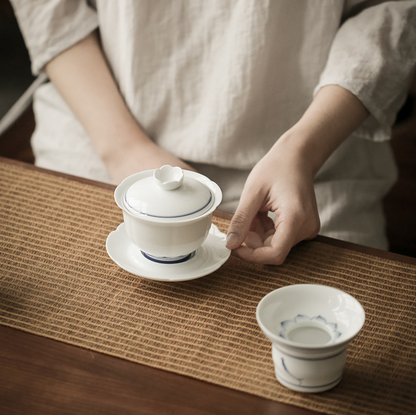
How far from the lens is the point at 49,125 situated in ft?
3.35

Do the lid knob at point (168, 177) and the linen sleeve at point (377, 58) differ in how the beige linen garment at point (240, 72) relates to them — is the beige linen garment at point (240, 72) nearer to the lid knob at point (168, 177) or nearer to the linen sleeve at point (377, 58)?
the linen sleeve at point (377, 58)

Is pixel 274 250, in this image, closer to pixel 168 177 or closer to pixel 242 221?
pixel 242 221

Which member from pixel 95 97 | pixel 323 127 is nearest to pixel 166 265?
pixel 323 127

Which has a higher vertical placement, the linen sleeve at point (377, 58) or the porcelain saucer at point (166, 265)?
the linen sleeve at point (377, 58)

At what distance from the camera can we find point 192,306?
1.80 feet

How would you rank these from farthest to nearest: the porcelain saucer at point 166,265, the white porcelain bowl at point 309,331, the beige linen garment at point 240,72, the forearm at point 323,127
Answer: the beige linen garment at point 240,72
the forearm at point 323,127
the porcelain saucer at point 166,265
the white porcelain bowl at point 309,331

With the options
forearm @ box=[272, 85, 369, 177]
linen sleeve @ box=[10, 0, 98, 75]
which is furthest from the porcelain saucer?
linen sleeve @ box=[10, 0, 98, 75]

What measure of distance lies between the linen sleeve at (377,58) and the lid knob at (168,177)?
0.43 m

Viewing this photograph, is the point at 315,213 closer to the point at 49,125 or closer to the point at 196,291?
the point at 196,291

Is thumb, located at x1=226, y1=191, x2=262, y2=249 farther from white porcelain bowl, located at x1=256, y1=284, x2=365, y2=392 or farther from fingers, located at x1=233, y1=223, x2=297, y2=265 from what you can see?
white porcelain bowl, located at x1=256, y1=284, x2=365, y2=392

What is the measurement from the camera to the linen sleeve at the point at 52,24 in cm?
95

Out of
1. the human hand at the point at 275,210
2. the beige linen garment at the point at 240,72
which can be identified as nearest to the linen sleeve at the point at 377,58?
the beige linen garment at the point at 240,72

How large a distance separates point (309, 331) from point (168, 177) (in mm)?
224

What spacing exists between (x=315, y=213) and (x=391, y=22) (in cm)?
45
